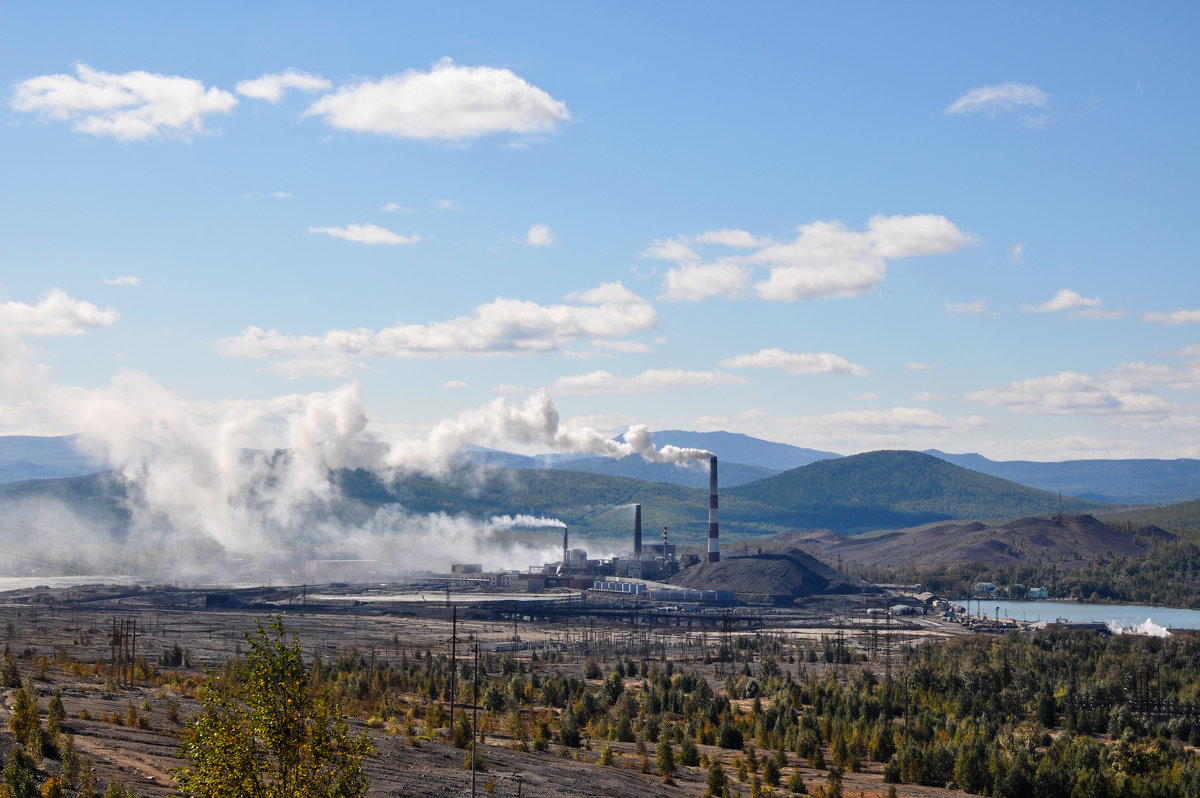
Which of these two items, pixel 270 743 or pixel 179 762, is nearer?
pixel 270 743

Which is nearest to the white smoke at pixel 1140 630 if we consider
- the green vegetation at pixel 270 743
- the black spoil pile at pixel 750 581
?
the black spoil pile at pixel 750 581

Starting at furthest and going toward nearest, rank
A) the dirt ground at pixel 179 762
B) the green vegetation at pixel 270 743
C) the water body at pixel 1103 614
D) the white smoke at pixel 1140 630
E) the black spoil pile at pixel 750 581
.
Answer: the black spoil pile at pixel 750 581
the water body at pixel 1103 614
the white smoke at pixel 1140 630
the dirt ground at pixel 179 762
the green vegetation at pixel 270 743

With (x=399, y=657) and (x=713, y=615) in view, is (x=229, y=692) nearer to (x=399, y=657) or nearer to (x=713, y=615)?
(x=399, y=657)

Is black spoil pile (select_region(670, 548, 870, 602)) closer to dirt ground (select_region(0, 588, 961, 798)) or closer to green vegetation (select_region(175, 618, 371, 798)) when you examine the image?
dirt ground (select_region(0, 588, 961, 798))

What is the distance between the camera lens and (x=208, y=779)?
2216 centimetres

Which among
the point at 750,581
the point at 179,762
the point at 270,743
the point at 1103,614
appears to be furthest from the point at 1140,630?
the point at 270,743

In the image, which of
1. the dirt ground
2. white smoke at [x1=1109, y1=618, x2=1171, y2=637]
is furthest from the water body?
the dirt ground

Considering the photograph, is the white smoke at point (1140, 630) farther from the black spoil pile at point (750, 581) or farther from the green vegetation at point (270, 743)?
the green vegetation at point (270, 743)

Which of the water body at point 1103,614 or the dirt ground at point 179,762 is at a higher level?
the dirt ground at point 179,762

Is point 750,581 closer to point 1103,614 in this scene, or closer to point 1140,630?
point 1103,614

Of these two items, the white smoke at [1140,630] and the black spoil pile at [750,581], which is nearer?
the white smoke at [1140,630]

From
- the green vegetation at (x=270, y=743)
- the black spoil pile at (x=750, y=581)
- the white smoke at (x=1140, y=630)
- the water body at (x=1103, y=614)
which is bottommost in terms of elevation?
the water body at (x=1103, y=614)

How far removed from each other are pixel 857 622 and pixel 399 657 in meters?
74.9

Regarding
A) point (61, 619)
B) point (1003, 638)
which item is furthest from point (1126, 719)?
point (61, 619)
